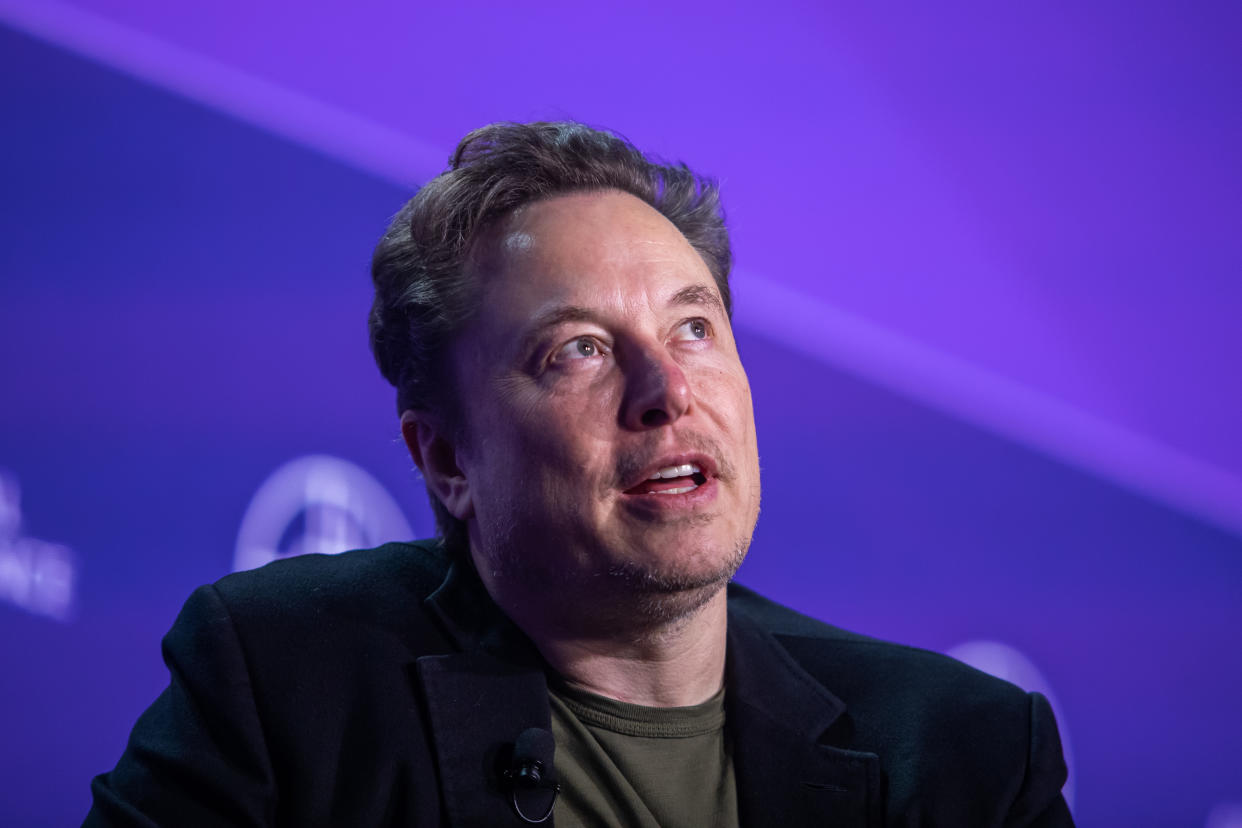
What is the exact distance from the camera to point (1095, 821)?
10.6ft

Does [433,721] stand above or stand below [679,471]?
below

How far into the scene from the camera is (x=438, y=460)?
233 centimetres

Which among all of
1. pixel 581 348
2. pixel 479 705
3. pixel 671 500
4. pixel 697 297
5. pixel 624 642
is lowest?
pixel 479 705

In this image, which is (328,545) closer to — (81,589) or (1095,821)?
(81,589)

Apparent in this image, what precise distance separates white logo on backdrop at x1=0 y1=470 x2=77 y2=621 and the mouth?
1.44 meters

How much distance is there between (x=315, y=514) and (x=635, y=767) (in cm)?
120

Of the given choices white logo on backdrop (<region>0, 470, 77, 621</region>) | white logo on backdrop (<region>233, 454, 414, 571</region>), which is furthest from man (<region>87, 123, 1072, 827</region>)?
white logo on backdrop (<region>0, 470, 77, 621</region>)

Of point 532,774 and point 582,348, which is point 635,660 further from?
point 582,348

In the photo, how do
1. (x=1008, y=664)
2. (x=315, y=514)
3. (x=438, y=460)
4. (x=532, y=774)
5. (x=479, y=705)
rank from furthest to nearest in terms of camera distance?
(x=1008, y=664) → (x=315, y=514) → (x=438, y=460) → (x=479, y=705) → (x=532, y=774)

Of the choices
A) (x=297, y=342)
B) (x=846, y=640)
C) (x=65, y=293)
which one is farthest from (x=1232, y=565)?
(x=65, y=293)

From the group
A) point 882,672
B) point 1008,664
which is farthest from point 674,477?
point 1008,664

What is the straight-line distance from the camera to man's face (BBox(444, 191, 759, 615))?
1922mm

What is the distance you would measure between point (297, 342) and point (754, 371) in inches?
52.5

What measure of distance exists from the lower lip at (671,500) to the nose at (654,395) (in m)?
0.12
